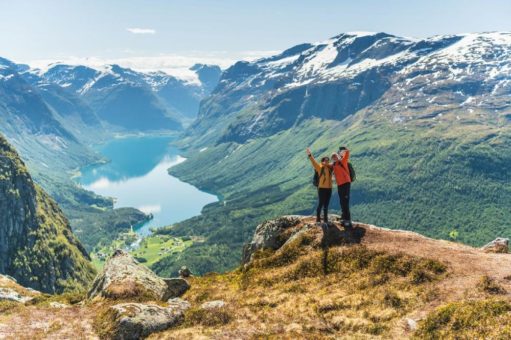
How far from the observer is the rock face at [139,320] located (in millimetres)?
32000

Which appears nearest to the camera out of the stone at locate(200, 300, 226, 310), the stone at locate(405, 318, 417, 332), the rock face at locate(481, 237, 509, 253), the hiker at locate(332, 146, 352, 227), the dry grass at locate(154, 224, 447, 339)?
the stone at locate(405, 318, 417, 332)

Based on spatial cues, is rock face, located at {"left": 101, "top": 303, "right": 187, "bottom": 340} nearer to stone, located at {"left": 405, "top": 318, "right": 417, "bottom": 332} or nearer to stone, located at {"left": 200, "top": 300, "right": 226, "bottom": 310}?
stone, located at {"left": 200, "top": 300, "right": 226, "bottom": 310}

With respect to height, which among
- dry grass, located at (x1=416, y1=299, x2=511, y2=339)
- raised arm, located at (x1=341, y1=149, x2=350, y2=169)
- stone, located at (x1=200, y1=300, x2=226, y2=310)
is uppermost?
raised arm, located at (x1=341, y1=149, x2=350, y2=169)

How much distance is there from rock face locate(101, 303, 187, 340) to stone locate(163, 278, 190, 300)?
730 cm

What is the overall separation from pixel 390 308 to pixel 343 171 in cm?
1529

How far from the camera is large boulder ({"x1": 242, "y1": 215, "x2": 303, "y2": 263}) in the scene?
48406 mm

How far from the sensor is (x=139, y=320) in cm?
3262

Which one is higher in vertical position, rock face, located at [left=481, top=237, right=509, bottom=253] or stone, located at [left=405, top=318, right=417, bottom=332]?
stone, located at [left=405, top=318, right=417, bottom=332]

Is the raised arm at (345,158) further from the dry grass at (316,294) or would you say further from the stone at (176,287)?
the stone at (176,287)

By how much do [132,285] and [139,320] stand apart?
1097 centimetres

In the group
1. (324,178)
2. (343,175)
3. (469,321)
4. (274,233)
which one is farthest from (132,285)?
(469,321)

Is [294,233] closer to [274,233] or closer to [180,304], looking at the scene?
[274,233]

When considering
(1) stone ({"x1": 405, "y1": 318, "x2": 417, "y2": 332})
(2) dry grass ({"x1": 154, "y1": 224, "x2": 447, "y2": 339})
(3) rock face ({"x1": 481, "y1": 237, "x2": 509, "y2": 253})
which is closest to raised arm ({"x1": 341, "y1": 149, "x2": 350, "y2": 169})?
(2) dry grass ({"x1": 154, "y1": 224, "x2": 447, "y2": 339})

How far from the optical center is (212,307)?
35.3 meters
